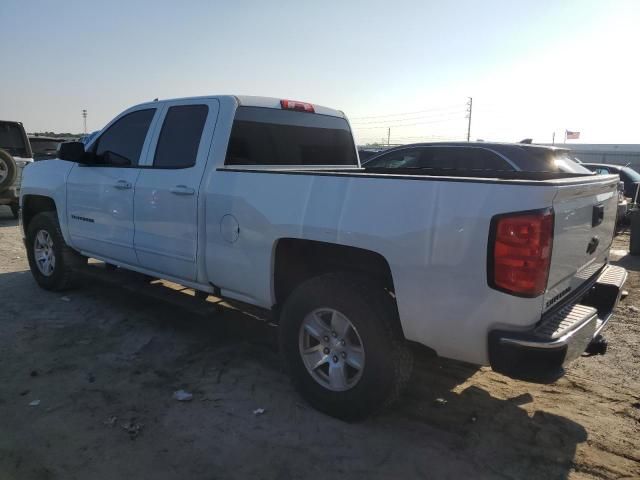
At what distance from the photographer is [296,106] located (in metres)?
4.54

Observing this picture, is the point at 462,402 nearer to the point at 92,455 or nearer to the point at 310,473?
the point at 310,473

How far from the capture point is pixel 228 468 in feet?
8.87

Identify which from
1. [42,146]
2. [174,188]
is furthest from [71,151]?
[42,146]

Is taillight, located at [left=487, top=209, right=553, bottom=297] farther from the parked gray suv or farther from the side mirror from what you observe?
the parked gray suv

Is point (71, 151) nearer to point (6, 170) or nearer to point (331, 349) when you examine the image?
point (331, 349)

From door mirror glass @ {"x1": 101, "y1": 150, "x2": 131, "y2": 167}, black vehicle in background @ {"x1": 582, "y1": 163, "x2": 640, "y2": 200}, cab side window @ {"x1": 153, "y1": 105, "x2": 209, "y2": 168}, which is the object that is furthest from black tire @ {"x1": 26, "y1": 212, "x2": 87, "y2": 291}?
black vehicle in background @ {"x1": 582, "y1": 163, "x2": 640, "y2": 200}

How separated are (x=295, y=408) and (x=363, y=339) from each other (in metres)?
0.81

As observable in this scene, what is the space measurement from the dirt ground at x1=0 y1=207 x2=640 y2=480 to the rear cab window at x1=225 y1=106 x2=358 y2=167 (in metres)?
1.34

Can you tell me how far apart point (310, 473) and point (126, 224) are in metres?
2.92

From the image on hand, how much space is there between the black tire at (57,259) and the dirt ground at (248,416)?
0.92 meters

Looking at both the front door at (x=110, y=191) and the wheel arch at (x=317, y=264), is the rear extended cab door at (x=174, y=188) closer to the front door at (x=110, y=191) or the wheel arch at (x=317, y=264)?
the front door at (x=110, y=191)

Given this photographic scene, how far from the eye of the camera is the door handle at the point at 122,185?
A: 14.7ft

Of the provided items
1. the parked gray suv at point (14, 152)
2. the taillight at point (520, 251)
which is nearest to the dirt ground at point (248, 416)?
the taillight at point (520, 251)

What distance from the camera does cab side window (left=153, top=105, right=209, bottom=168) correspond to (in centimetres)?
408
